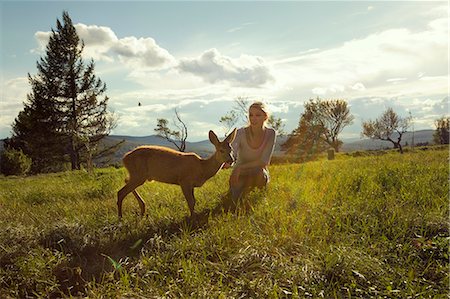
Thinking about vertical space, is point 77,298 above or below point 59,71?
below

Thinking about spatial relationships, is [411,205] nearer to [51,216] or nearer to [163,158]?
[163,158]

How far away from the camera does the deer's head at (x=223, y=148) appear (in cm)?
621

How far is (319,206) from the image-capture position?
524 centimetres


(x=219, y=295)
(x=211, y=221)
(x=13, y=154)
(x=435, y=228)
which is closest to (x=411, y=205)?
(x=435, y=228)

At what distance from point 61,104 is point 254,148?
1357 inches

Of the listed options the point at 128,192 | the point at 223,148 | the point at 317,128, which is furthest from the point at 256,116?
the point at 317,128

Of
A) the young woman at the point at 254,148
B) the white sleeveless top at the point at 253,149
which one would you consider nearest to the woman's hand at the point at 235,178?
the young woman at the point at 254,148

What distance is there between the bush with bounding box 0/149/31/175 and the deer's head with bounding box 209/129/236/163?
3598cm

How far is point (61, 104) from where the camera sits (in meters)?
36.9

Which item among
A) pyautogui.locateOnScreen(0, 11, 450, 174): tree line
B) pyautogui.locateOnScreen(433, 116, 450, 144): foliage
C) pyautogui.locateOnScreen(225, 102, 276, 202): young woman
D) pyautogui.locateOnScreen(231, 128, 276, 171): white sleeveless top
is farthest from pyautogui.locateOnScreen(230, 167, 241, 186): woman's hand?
pyautogui.locateOnScreen(433, 116, 450, 144): foliage

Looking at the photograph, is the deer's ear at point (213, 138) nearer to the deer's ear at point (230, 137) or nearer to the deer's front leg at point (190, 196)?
the deer's ear at point (230, 137)

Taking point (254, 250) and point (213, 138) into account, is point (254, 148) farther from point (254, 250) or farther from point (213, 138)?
point (254, 250)

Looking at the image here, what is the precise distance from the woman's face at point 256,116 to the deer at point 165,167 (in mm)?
831

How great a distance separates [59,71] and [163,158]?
3498 cm
